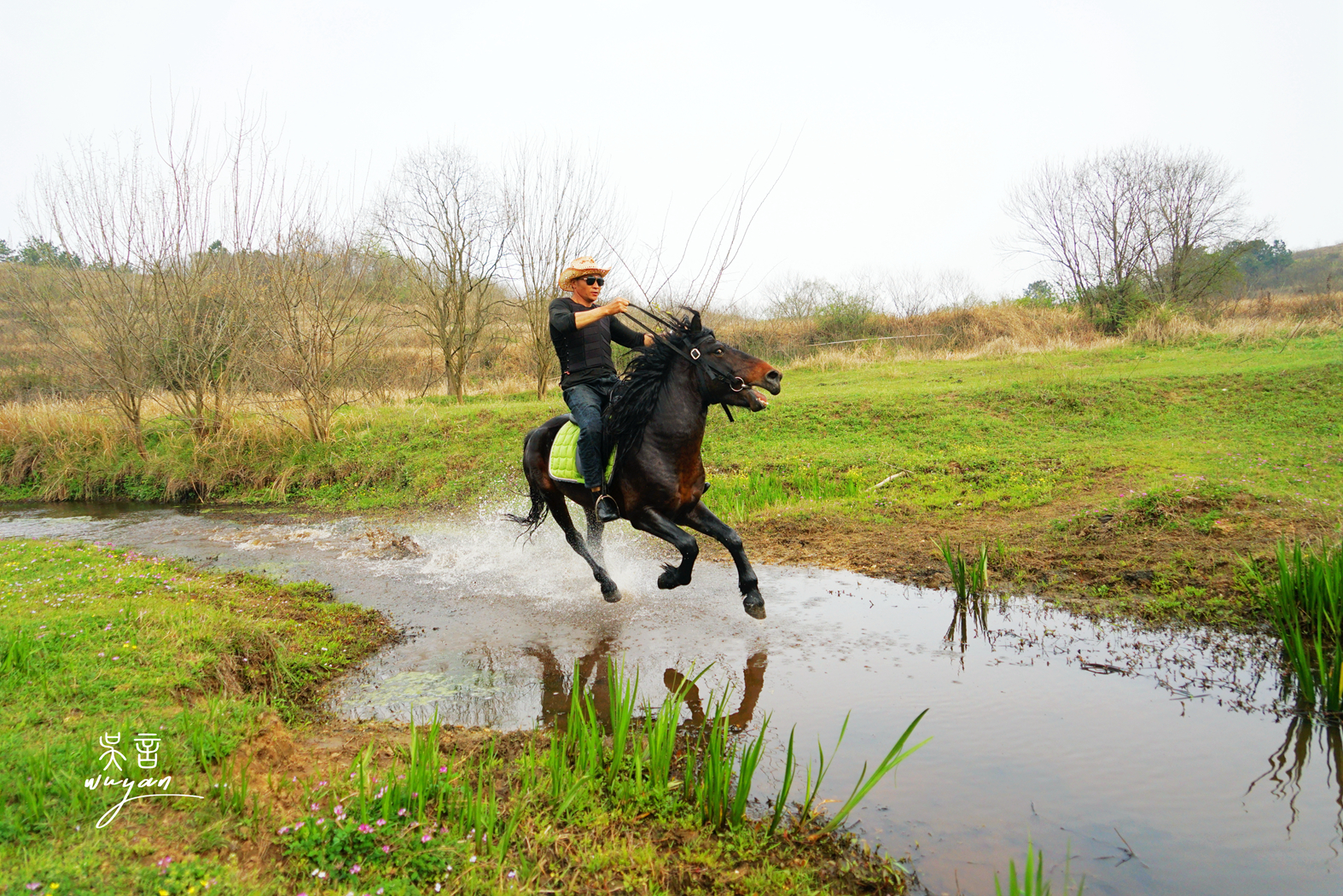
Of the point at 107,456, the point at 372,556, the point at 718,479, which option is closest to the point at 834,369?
the point at 718,479

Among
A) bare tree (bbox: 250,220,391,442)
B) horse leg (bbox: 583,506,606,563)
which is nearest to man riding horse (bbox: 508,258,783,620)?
horse leg (bbox: 583,506,606,563)

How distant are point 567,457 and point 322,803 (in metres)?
3.91

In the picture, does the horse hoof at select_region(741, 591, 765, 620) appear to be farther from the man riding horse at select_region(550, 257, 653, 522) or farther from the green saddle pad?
the green saddle pad

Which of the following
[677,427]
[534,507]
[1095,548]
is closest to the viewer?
[677,427]

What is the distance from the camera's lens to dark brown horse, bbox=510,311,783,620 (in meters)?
5.81

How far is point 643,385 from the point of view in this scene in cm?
623

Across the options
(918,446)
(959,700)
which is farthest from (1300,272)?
(959,700)

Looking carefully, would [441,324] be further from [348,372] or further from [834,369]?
[834,369]

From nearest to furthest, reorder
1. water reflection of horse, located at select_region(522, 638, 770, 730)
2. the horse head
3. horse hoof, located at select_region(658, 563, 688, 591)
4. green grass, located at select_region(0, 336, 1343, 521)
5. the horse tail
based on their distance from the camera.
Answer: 1. water reflection of horse, located at select_region(522, 638, 770, 730)
2. the horse head
3. horse hoof, located at select_region(658, 563, 688, 591)
4. the horse tail
5. green grass, located at select_region(0, 336, 1343, 521)

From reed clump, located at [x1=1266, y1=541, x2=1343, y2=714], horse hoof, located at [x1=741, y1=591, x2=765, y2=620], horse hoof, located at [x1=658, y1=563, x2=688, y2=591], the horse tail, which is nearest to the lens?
reed clump, located at [x1=1266, y1=541, x2=1343, y2=714]

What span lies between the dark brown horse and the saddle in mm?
363

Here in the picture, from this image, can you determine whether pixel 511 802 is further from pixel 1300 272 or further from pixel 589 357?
pixel 1300 272

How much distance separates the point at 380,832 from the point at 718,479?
850 centimetres
